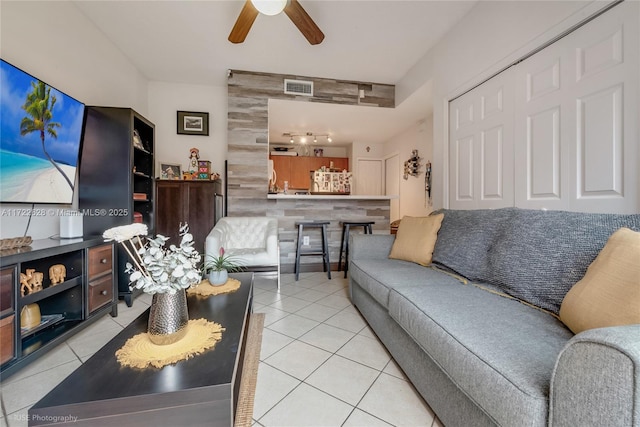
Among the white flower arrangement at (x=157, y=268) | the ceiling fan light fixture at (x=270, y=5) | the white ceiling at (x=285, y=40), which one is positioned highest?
the white ceiling at (x=285, y=40)

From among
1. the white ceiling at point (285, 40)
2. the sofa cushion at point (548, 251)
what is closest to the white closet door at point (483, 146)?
the sofa cushion at point (548, 251)

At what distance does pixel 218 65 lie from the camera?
3248 mm

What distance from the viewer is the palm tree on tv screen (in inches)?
62.6

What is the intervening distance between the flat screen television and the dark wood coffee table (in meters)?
1.48

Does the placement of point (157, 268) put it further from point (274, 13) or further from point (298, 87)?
point (298, 87)

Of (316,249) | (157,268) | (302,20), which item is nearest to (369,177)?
(316,249)

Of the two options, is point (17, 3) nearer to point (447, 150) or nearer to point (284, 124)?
point (284, 124)

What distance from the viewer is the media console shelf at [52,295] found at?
1261mm

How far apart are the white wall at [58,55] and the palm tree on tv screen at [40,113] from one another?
271 millimetres

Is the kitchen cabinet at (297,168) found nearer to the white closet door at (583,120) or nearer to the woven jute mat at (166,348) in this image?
the white closet door at (583,120)

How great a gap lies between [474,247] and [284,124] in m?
3.90

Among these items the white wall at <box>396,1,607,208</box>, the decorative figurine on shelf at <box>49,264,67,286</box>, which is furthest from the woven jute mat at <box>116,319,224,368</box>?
the white wall at <box>396,1,607,208</box>

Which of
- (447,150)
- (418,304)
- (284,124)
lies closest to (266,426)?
(418,304)

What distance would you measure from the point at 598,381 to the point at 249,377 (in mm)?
1363
